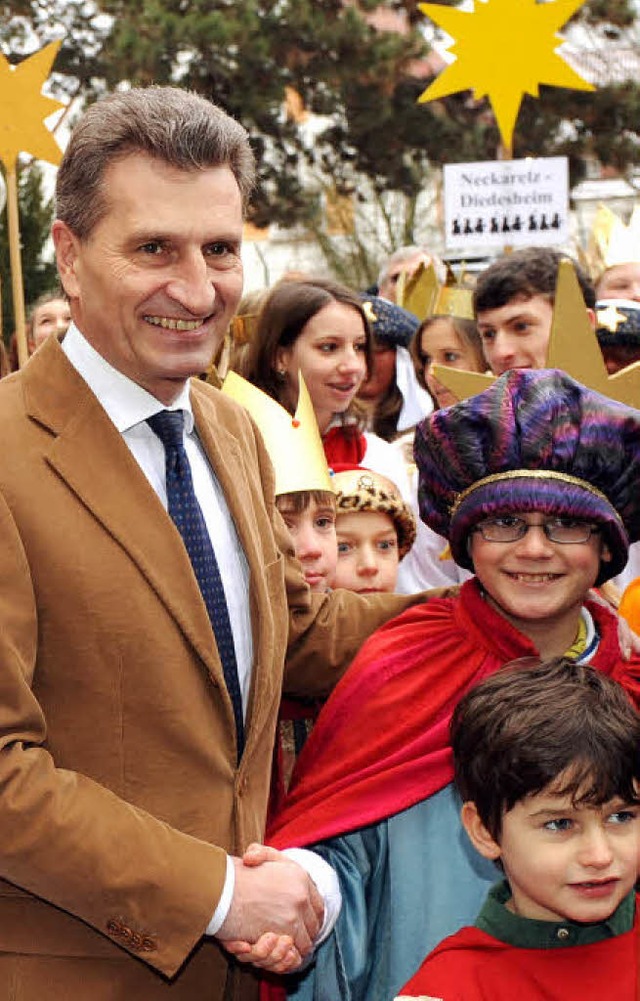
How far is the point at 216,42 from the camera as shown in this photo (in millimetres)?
18797

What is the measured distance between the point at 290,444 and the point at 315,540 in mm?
300

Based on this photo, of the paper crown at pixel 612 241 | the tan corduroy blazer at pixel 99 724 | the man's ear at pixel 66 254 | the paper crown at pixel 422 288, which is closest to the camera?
the tan corduroy blazer at pixel 99 724

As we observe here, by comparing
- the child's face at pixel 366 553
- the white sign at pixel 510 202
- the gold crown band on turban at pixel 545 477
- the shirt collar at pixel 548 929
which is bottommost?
the shirt collar at pixel 548 929

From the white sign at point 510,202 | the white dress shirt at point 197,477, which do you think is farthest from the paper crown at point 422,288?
the white dress shirt at point 197,477

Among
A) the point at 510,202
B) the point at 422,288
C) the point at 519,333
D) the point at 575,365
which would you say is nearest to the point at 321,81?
the point at 510,202

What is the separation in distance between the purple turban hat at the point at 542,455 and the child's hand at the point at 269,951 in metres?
0.93

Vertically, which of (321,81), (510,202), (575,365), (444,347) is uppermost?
(321,81)

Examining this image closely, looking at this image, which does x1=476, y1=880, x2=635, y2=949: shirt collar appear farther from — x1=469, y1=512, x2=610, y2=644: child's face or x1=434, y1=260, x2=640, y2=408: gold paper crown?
x1=434, y1=260, x2=640, y2=408: gold paper crown

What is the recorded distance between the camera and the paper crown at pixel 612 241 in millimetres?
8328

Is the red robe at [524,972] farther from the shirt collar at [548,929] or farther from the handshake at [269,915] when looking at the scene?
the handshake at [269,915]

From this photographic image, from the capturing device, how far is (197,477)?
304 centimetres

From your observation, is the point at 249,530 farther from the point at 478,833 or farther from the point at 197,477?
the point at 478,833

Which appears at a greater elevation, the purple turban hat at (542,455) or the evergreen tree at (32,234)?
the evergreen tree at (32,234)

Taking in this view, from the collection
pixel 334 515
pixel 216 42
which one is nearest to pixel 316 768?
pixel 334 515
